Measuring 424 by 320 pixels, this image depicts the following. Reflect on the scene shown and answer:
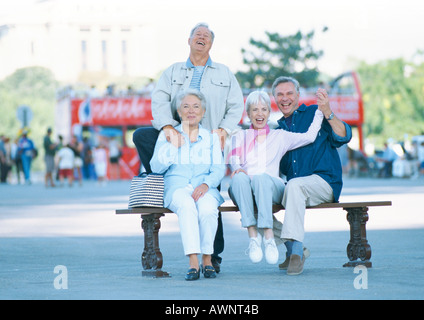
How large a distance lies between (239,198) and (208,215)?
0.32 metres

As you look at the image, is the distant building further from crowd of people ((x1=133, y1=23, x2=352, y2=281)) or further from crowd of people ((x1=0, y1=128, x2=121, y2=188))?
crowd of people ((x1=133, y1=23, x2=352, y2=281))

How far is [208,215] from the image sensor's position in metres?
7.38

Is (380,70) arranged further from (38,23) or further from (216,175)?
(216,175)

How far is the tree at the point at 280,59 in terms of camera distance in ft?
200

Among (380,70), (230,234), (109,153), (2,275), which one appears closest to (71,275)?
(2,275)

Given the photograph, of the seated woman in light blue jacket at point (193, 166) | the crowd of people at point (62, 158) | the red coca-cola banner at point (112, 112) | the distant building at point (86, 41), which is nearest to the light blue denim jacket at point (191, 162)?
the seated woman in light blue jacket at point (193, 166)

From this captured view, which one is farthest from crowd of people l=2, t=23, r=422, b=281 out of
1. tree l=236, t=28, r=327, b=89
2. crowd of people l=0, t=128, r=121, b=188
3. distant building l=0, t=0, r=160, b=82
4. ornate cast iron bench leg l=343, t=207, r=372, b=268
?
distant building l=0, t=0, r=160, b=82

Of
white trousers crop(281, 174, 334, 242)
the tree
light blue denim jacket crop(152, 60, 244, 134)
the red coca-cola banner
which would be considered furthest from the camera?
the tree

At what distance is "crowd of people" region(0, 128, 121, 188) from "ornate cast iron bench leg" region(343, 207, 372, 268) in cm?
2472

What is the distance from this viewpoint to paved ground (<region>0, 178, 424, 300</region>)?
6.29 metres

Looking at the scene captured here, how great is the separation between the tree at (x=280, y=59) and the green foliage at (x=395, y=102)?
2091 centimetres

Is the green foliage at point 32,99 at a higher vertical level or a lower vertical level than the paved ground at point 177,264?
higher

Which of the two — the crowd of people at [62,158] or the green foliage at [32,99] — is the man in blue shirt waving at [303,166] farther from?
the green foliage at [32,99]
